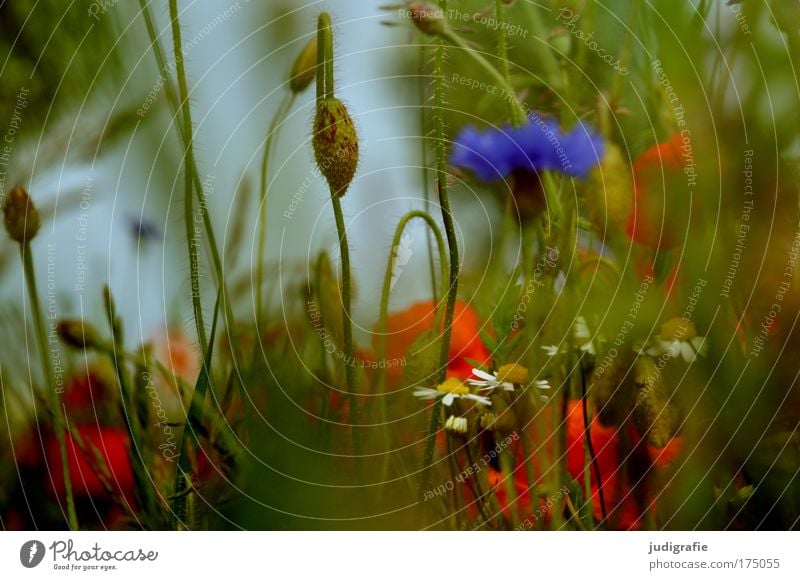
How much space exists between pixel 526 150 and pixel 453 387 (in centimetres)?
13

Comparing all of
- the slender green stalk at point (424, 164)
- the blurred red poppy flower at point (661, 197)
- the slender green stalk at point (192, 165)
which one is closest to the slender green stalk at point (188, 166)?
the slender green stalk at point (192, 165)

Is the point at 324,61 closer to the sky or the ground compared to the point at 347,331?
closer to the sky

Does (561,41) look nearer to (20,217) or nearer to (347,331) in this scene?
(347,331)

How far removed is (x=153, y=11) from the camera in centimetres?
50

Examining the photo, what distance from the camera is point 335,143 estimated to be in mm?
460

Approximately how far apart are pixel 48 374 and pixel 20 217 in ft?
0.27

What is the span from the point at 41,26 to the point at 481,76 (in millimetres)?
235

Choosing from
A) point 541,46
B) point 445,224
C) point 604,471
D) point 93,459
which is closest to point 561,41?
point 541,46

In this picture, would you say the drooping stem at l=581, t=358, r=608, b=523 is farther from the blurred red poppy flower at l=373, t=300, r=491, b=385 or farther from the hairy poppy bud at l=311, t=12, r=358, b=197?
the hairy poppy bud at l=311, t=12, r=358, b=197

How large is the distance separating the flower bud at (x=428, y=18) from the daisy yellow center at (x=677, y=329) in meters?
0.20

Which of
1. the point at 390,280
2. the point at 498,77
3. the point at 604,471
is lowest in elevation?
the point at 604,471
